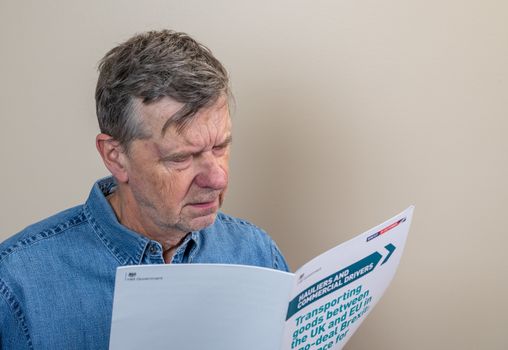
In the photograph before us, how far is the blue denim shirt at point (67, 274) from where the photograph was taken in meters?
1.23

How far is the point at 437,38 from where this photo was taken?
1536 millimetres

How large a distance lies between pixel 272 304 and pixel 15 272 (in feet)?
1.60

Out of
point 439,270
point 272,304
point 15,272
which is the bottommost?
point 272,304

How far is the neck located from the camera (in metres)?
1.29

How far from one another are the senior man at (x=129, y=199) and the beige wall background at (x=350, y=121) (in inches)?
17.2

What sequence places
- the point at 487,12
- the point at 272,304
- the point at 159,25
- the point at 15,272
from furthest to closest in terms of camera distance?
the point at 159,25, the point at 487,12, the point at 15,272, the point at 272,304

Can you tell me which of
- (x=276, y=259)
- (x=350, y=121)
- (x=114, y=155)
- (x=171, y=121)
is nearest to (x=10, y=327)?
(x=114, y=155)

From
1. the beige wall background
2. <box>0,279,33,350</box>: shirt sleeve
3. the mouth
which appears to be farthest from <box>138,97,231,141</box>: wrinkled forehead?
the beige wall background

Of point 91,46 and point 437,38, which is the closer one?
point 437,38

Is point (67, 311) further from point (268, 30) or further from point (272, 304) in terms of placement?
point (268, 30)

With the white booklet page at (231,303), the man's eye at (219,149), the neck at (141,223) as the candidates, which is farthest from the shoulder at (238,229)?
the white booklet page at (231,303)

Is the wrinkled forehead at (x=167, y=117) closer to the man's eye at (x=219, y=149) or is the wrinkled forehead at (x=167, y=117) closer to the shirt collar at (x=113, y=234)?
the man's eye at (x=219, y=149)

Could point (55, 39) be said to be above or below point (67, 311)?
above

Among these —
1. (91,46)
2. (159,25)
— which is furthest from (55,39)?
(159,25)
